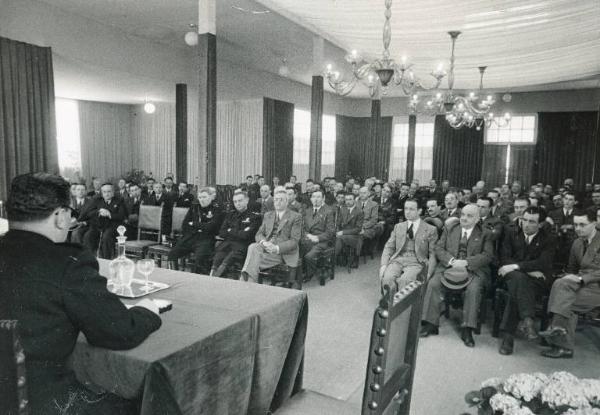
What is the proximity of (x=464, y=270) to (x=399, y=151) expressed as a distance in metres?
13.9

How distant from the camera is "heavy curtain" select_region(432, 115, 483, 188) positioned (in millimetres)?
16016

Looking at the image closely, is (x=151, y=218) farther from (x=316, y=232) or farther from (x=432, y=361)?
(x=432, y=361)

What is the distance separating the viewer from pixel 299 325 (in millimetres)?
2590

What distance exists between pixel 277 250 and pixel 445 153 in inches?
515

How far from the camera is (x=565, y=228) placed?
19.7ft

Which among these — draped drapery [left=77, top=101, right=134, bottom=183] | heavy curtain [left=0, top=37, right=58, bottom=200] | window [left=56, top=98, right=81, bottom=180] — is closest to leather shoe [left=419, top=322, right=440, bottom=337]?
heavy curtain [left=0, top=37, right=58, bottom=200]

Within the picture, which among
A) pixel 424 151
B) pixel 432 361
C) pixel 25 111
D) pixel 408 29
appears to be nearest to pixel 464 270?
pixel 432 361

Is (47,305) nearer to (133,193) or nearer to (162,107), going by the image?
(133,193)

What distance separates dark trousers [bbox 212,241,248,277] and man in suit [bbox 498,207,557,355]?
2762 mm

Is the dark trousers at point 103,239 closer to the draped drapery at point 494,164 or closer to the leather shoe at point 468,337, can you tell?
the leather shoe at point 468,337

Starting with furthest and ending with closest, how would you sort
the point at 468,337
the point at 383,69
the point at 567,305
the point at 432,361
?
the point at 383,69
the point at 468,337
the point at 567,305
the point at 432,361

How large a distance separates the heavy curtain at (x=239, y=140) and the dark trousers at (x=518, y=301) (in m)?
9.98

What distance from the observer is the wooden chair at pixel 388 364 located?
4.83ft

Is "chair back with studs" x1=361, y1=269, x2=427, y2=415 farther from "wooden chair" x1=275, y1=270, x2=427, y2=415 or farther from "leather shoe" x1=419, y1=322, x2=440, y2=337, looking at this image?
"leather shoe" x1=419, y1=322, x2=440, y2=337
